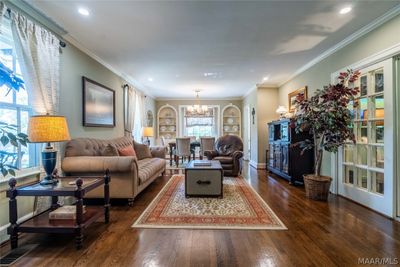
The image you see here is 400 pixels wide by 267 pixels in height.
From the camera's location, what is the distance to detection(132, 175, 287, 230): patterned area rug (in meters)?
2.59

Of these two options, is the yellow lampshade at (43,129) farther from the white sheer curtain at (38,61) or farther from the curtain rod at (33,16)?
the curtain rod at (33,16)

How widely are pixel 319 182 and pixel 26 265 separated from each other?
3.77m

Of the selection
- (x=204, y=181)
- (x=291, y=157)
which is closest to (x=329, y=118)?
(x=291, y=157)

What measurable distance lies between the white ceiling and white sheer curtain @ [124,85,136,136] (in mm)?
883

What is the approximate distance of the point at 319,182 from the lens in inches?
138

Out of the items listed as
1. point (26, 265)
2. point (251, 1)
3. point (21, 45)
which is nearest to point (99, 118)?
point (21, 45)

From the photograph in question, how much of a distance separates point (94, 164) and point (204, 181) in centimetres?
169

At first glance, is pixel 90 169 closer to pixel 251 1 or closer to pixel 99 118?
pixel 99 118

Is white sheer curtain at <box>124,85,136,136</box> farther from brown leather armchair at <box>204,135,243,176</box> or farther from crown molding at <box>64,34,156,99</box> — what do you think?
brown leather armchair at <box>204,135,243,176</box>

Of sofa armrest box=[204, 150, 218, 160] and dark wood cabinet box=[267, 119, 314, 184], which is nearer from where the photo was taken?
dark wood cabinet box=[267, 119, 314, 184]

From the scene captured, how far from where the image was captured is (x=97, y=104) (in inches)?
167

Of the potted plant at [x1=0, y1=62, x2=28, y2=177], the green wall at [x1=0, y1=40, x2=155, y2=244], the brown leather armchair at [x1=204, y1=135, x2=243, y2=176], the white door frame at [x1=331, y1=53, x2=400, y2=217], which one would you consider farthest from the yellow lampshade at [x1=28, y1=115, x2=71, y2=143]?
the white door frame at [x1=331, y1=53, x2=400, y2=217]

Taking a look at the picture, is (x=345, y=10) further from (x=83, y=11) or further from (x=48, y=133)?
(x=48, y=133)

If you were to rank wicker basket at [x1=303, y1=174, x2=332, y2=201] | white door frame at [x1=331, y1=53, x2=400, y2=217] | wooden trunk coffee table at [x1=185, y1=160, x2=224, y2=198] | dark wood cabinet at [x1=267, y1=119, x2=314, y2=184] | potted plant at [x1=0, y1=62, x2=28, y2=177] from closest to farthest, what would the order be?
potted plant at [x1=0, y1=62, x2=28, y2=177] < white door frame at [x1=331, y1=53, x2=400, y2=217] < wicker basket at [x1=303, y1=174, x2=332, y2=201] < wooden trunk coffee table at [x1=185, y1=160, x2=224, y2=198] < dark wood cabinet at [x1=267, y1=119, x2=314, y2=184]
